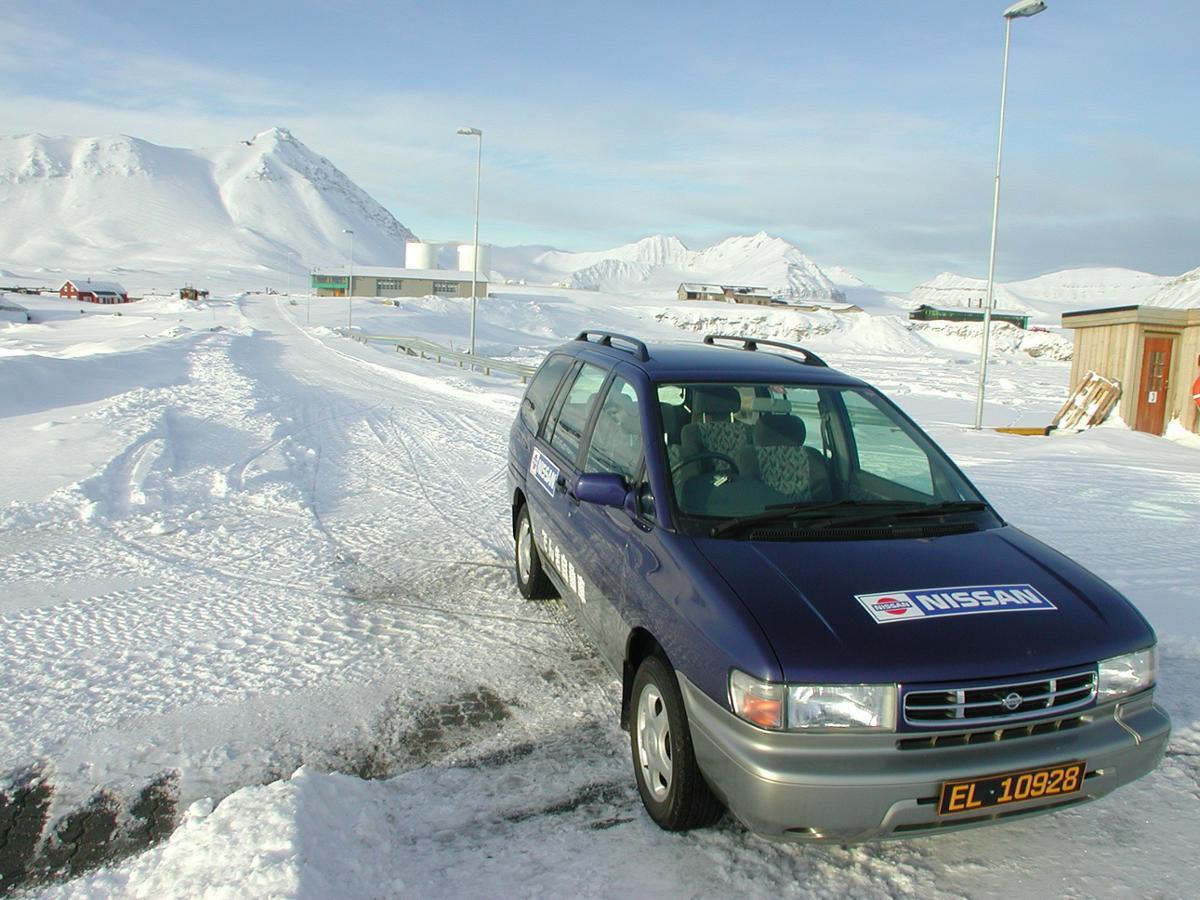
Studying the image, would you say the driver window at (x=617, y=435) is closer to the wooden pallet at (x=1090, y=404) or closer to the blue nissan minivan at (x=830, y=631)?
the blue nissan minivan at (x=830, y=631)

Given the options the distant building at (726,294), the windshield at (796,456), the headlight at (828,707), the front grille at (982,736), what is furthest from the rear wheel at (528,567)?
the distant building at (726,294)

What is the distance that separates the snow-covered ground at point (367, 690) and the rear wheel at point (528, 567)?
0.15 metres

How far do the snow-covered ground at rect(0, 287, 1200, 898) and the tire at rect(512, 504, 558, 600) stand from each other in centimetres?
15

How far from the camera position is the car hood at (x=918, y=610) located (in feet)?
9.34

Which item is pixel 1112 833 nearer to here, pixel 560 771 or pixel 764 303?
pixel 560 771

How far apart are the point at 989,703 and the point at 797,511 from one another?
1.15 m

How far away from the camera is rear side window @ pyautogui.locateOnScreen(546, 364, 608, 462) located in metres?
5.01

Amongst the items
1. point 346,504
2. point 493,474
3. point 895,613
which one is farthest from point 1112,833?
point 493,474

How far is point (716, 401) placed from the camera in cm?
445

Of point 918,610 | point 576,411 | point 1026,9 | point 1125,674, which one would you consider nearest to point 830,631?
point 918,610

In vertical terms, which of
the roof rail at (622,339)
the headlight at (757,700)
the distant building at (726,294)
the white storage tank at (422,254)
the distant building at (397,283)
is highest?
the white storage tank at (422,254)

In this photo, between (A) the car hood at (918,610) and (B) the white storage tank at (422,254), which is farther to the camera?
(B) the white storage tank at (422,254)

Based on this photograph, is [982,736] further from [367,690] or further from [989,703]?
[367,690]

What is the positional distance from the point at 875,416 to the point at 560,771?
7.73ft
